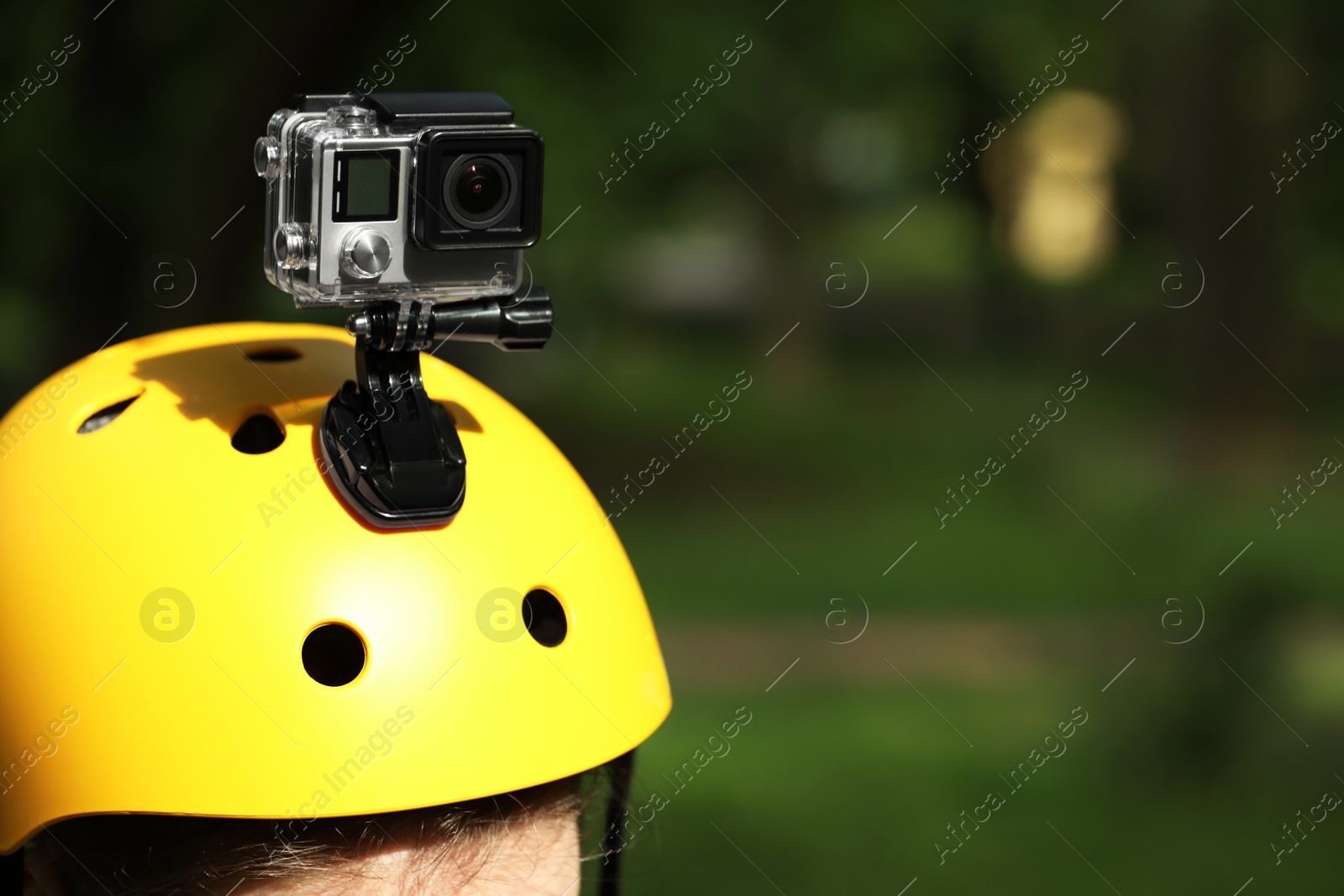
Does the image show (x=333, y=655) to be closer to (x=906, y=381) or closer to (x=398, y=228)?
(x=398, y=228)

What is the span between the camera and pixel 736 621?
11.6m

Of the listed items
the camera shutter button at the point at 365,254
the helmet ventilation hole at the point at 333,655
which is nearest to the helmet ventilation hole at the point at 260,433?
the helmet ventilation hole at the point at 333,655

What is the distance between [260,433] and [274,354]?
15 centimetres

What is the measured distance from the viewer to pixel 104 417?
2.42m

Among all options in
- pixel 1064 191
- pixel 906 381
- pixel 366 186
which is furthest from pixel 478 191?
pixel 1064 191

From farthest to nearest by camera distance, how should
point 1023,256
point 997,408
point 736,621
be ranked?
point 1023,256 < point 997,408 < point 736,621

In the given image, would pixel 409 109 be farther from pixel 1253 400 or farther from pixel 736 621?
pixel 1253 400

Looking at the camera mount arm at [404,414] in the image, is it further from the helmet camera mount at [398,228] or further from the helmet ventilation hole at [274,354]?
the helmet ventilation hole at [274,354]

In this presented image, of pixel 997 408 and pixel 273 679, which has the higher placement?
pixel 273 679

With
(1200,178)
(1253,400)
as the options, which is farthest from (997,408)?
(1200,178)

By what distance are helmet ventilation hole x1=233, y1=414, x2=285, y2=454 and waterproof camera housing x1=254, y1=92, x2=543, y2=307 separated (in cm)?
44

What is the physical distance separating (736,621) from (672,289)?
23.7 metres

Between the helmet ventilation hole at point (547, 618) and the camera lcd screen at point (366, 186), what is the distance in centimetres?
71

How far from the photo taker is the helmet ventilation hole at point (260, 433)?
7.75ft
